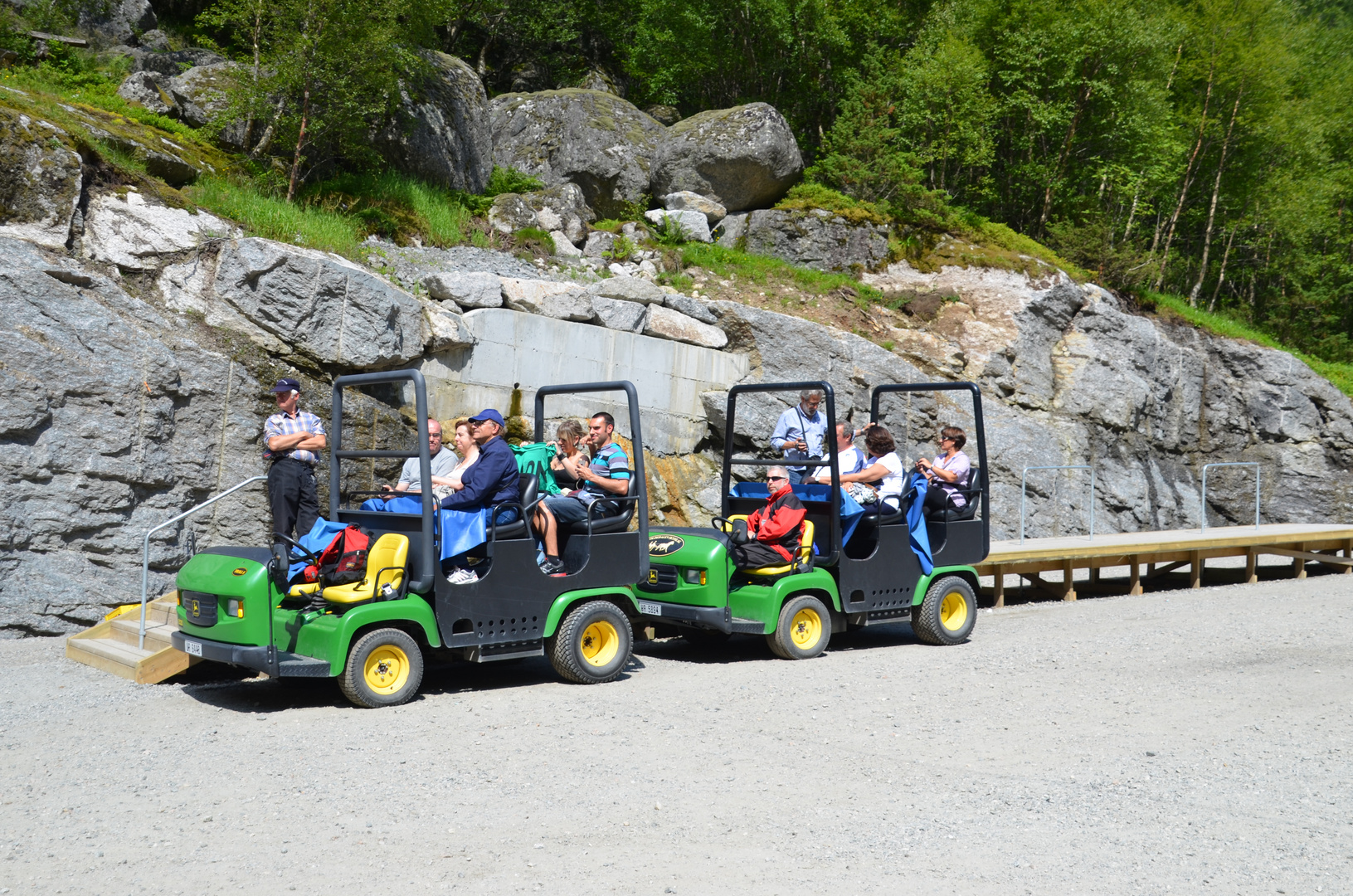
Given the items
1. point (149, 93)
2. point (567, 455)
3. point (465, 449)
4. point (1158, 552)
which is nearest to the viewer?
point (465, 449)

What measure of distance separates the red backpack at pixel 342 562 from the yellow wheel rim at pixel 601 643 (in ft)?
5.29

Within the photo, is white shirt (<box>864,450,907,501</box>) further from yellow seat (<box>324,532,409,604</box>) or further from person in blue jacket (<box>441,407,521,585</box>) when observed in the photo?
yellow seat (<box>324,532,409,604</box>)

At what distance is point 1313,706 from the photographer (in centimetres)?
619

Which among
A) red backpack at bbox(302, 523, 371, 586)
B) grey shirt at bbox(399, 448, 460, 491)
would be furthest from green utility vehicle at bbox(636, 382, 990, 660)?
red backpack at bbox(302, 523, 371, 586)

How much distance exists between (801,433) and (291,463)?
4.09 metres

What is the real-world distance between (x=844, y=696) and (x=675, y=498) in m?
6.63

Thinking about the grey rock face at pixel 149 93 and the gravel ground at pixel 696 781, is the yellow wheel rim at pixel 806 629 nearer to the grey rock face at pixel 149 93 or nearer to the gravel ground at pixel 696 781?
the gravel ground at pixel 696 781

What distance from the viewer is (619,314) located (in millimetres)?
12992

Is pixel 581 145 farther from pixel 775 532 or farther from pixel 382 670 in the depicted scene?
pixel 382 670

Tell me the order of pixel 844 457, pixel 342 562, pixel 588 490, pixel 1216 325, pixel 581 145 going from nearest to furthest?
1. pixel 342 562
2. pixel 588 490
3. pixel 844 457
4. pixel 581 145
5. pixel 1216 325

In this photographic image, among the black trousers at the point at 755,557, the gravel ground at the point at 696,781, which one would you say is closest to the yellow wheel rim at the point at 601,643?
the gravel ground at the point at 696,781

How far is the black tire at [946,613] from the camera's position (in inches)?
323

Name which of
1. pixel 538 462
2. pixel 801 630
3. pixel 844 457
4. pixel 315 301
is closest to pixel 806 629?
pixel 801 630

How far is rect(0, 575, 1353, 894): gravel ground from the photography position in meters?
3.45
